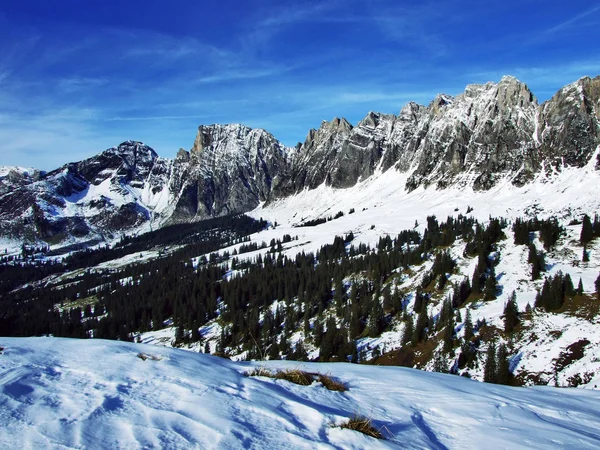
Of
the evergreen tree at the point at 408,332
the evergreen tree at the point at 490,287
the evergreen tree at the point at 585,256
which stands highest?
the evergreen tree at the point at 585,256

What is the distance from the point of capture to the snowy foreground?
21.8 feet

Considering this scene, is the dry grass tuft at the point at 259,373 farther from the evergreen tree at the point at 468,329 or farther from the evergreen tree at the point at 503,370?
the evergreen tree at the point at 468,329

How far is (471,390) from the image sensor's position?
11266mm

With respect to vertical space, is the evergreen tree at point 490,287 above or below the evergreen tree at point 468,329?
above

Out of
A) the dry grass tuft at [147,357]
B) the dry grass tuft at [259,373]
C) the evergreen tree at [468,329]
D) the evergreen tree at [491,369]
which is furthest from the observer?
the evergreen tree at [468,329]

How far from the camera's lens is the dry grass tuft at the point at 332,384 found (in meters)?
10.4

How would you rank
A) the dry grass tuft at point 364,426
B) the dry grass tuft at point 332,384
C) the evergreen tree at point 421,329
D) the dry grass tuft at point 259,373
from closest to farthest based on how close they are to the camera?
the dry grass tuft at point 364,426
the dry grass tuft at point 332,384
the dry grass tuft at point 259,373
the evergreen tree at point 421,329

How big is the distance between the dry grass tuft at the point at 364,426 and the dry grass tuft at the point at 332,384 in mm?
2725

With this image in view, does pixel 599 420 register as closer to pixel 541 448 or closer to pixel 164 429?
pixel 541 448

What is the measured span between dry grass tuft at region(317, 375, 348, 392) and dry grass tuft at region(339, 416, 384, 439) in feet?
8.94

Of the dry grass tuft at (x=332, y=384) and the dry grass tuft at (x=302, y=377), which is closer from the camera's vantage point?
the dry grass tuft at (x=332, y=384)

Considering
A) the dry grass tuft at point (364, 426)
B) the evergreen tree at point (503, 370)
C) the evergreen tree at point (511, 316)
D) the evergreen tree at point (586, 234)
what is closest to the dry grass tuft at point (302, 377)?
the dry grass tuft at point (364, 426)

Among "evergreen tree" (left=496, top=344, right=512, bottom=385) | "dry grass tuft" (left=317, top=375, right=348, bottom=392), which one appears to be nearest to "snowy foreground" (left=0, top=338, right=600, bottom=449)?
"dry grass tuft" (left=317, top=375, right=348, bottom=392)

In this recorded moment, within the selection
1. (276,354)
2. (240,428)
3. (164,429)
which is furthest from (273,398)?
(276,354)
